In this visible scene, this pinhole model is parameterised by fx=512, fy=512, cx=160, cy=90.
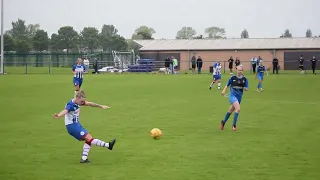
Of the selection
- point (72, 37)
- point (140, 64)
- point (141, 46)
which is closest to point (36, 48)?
point (72, 37)

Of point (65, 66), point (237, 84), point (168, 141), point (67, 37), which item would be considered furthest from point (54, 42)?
point (168, 141)

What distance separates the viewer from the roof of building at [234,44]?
245 ft

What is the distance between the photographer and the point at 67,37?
104000 millimetres

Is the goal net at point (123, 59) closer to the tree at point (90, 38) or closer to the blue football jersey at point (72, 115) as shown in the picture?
the tree at point (90, 38)

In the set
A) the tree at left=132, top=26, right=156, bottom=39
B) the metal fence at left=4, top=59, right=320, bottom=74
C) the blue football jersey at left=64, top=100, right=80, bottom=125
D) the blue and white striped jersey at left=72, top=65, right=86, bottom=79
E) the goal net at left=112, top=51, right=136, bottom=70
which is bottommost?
the blue football jersey at left=64, top=100, right=80, bottom=125

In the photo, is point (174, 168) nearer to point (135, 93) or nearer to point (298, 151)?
point (298, 151)

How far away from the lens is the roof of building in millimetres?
74750

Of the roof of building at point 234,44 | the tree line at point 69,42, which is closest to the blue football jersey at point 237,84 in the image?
the roof of building at point 234,44

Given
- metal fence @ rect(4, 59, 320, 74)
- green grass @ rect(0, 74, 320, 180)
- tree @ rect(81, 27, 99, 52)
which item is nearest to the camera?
green grass @ rect(0, 74, 320, 180)

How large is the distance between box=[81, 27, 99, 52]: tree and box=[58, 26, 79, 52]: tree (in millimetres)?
3217

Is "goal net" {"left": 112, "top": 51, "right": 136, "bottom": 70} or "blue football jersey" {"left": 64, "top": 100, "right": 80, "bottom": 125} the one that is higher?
"goal net" {"left": 112, "top": 51, "right": 136, "bottom": 70}

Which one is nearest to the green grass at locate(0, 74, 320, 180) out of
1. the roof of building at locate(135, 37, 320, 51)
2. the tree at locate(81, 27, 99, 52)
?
the roof of building at locate(135, 37, 320, 51)

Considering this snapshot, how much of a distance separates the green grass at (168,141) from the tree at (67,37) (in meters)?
74.6

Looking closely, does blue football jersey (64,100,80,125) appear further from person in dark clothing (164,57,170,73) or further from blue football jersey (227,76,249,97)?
person in dark clothing (164,57,170,73)
